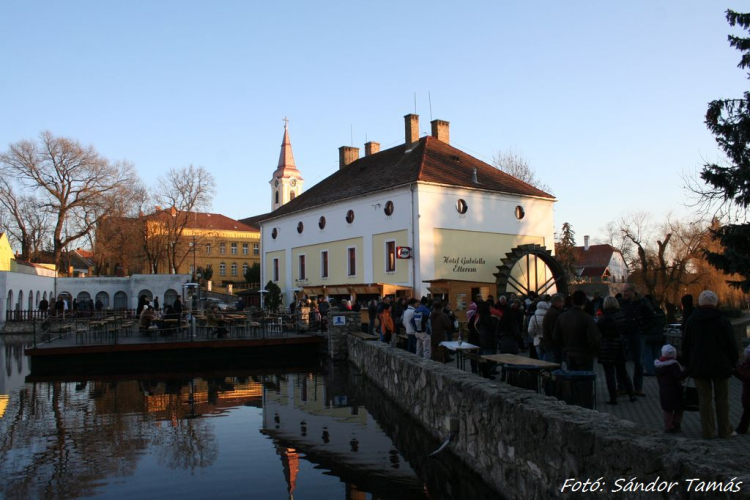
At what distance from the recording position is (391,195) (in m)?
36.3

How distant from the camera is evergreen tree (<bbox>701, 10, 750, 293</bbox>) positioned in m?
16.7

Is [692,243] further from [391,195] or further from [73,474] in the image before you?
[73,474]

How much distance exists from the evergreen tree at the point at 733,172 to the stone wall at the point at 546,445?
10377mm

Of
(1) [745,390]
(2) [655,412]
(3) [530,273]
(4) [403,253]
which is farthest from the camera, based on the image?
(3) [530,273]

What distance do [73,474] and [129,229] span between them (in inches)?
1928

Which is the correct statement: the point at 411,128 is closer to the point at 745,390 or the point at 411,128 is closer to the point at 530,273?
the point at 530,273

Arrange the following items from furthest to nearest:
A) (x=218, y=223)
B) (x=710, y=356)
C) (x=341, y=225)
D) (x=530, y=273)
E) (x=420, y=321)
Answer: (x=218, y=223)
(x=341, y=225)
(x=530, y=273)
(x=420, y=321)
(x=710, y=356)

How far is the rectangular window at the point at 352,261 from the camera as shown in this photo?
39.3m

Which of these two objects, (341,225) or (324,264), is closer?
(341,225)

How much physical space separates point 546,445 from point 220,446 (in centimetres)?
579

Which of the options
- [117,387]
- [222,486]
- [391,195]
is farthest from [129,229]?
[222,486]

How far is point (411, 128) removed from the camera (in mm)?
42312

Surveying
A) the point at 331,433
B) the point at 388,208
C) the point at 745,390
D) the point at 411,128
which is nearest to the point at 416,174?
the point at 388,208

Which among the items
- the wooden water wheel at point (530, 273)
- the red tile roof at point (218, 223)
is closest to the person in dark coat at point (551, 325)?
the wooden water wheel at point (530, 273)
